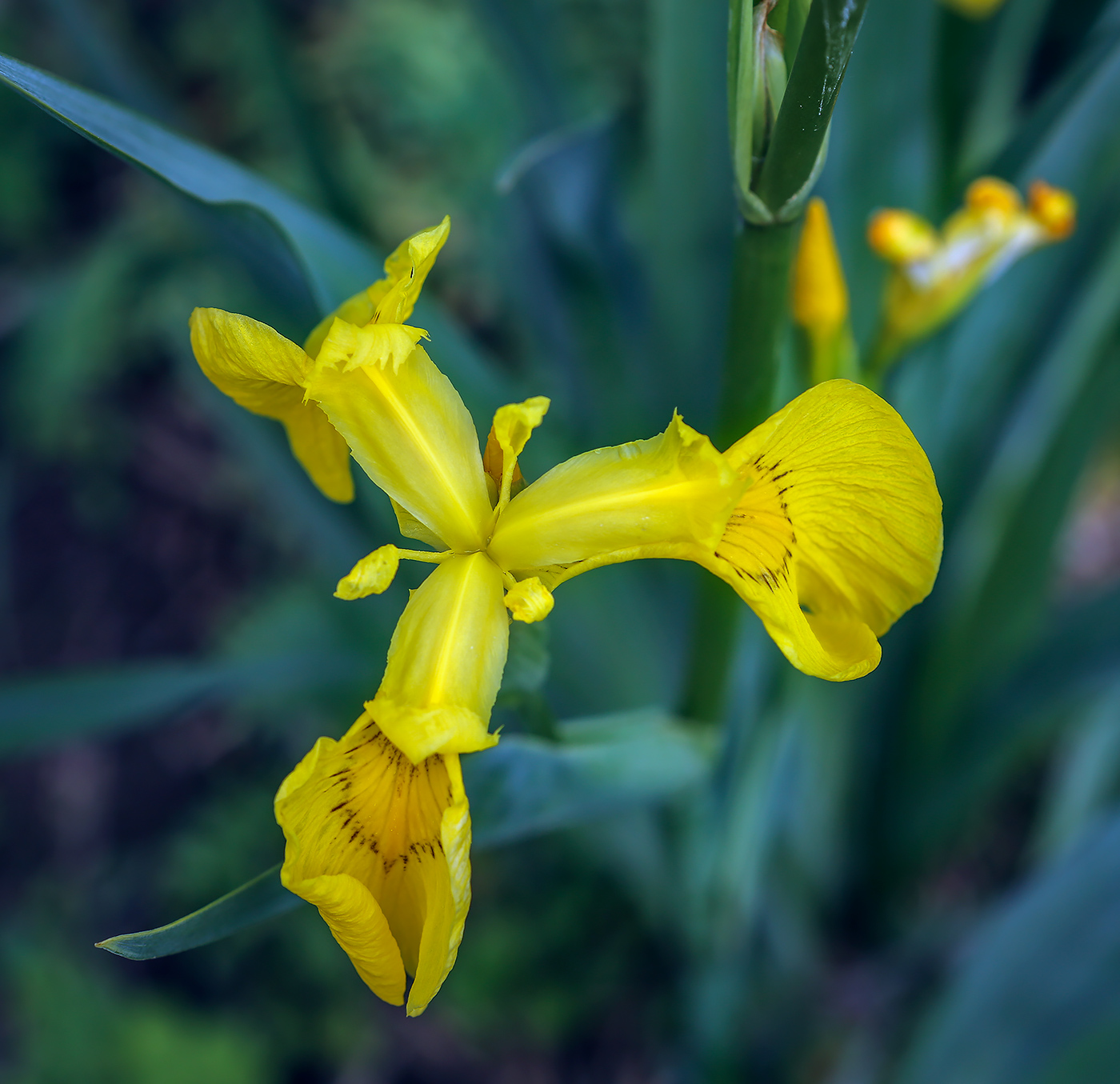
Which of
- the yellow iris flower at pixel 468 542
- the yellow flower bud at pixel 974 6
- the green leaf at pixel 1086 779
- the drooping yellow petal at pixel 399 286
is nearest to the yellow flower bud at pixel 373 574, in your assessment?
the yellow iris flower at pixel 468 542

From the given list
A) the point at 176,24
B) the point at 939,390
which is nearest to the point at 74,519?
the point at 176,24

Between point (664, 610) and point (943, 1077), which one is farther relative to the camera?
point (664, 610)

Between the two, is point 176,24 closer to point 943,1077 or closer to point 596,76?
point 596,76

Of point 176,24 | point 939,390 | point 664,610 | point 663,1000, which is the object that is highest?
point 939,390

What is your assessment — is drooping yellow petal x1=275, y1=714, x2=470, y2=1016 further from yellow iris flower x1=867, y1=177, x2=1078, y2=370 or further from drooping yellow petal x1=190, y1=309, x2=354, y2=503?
yellow iris flower x1=867, y1=177, x2=1078, y2=370

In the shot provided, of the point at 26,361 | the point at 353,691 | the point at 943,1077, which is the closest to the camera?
the point at 943,1077

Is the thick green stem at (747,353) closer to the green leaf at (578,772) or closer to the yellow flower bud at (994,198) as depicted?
the green leaf at (578,772)
